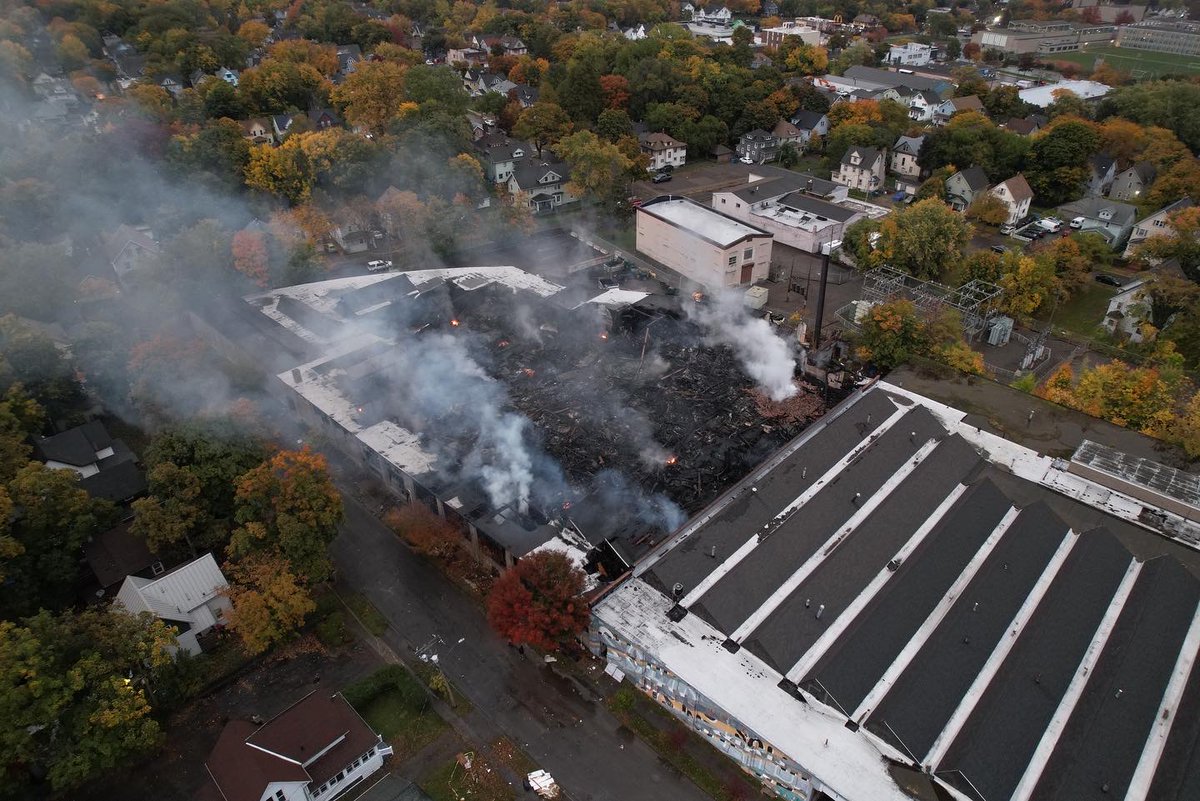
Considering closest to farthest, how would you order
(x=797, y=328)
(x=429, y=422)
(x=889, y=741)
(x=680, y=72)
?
1. (x=889, y=741)
2. (x=429, y=422)
3. (x=797, y=328)
4. (x=680, y=72)

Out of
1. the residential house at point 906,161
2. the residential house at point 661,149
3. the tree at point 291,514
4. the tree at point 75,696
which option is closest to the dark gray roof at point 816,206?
the residential house at point 906,161

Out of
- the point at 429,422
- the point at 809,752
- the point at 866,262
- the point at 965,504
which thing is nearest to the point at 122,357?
the point at 429,422

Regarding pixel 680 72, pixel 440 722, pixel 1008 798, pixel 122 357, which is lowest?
pixel 440 722

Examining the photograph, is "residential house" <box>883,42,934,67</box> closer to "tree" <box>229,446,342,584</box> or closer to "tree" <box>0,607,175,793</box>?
"tree" <box>229,446,342,584</box>

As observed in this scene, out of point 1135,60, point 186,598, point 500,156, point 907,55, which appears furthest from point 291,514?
point 1135,60

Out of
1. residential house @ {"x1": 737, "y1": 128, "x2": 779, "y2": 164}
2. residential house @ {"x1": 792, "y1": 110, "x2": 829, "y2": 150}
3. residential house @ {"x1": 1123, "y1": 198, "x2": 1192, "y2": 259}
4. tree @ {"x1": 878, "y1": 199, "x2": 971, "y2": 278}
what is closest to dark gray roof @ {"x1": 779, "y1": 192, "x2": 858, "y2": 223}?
tree @ {"x1": 878, "y1": 199, "x2": 971, "y2": 278}

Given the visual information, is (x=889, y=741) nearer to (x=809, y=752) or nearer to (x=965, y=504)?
(x=809, y=752)

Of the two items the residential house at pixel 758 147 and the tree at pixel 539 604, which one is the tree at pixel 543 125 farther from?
the tree at pixel 539 604
